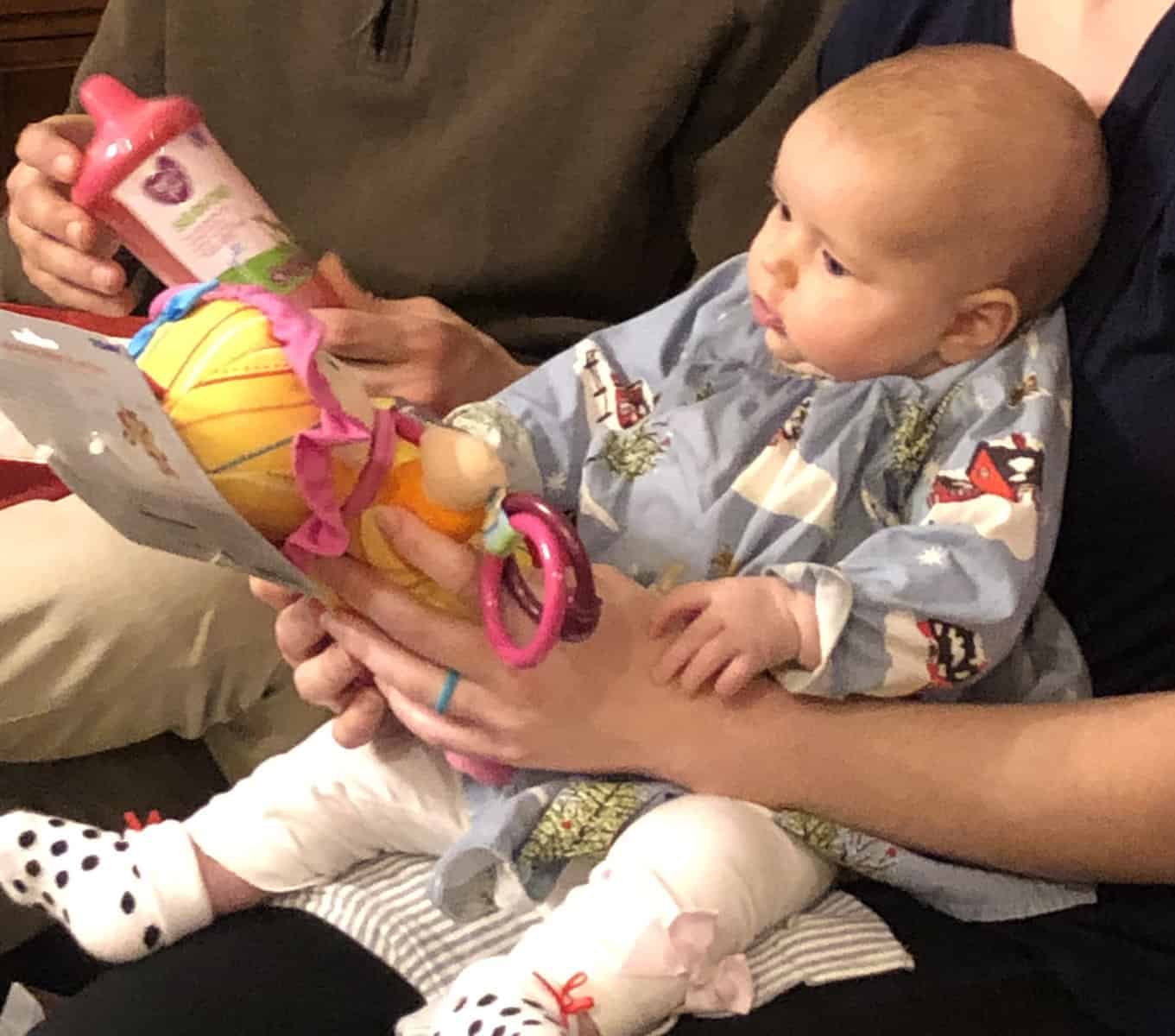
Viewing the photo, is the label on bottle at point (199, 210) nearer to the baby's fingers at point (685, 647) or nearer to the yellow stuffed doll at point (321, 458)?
the yellow stuffed doll at point (321, 458)

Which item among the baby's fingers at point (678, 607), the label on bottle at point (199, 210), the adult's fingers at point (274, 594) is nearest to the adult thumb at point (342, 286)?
the label on bottle at point (199, 210)

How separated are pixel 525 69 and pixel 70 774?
2.25ft

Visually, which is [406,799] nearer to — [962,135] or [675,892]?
[675,892]

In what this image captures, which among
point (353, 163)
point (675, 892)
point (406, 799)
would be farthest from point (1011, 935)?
point (353, 163)

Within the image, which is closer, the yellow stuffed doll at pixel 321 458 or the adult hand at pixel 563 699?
the yellow stuffed doll at pixel 321 458

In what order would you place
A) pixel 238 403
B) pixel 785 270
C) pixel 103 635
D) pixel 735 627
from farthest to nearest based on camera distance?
pixel 103 635 < pixel 785 270 < pixel 735 627 < pixel 238 403

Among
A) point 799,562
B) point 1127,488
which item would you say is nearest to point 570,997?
point 799,562

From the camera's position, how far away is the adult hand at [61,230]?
1145 millimetres

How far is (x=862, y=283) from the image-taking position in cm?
91

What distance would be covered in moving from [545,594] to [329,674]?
220 mm

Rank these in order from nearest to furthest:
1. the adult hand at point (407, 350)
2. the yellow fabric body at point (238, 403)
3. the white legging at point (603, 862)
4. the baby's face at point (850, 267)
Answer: the yellow fabric body at point (238, 403), the white legging at point (603, 862), the baby's face at point (850, 267), the adult hand at point (407, 350)

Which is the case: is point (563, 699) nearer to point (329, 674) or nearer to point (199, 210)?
point (329, 674)

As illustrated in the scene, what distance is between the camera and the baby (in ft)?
2.71

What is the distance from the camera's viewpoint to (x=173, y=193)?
97cm
